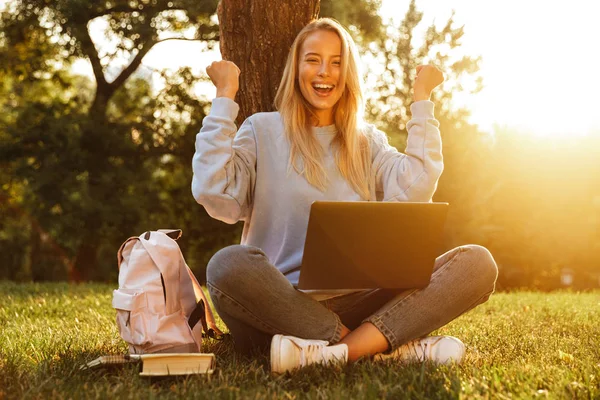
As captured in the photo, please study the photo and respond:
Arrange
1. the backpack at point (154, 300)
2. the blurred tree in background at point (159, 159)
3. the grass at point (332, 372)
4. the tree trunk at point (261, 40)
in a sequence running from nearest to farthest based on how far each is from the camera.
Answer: the grass at point (332, 372), the backpack at point (154, 300), the tree trunk at point (261, 40), the blurred tree in background at point (159, 159)

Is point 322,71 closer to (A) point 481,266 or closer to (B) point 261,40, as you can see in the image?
(B) point 261,40

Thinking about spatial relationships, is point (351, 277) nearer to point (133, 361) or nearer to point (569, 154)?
point (133, 361)

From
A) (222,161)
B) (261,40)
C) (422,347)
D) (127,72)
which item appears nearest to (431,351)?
(422,347)

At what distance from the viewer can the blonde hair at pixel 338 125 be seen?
A: 3146mm

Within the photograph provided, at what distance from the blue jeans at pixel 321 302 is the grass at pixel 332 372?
0.17 m

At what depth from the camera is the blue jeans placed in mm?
2703

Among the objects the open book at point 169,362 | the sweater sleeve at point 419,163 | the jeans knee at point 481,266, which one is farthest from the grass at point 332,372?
the sweater sleeve at point 419,163

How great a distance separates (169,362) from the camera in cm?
240

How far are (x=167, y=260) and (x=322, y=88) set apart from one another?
1120mm

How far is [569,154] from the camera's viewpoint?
1232 centimetres

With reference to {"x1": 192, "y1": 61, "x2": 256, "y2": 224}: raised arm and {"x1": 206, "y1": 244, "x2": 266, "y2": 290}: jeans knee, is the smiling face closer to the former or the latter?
{"x1": 192, "y1": 61, "x2": 256, "y2": 224}: raised arm

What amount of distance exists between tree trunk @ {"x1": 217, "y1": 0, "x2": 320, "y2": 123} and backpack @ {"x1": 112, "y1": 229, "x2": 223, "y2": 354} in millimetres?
1298

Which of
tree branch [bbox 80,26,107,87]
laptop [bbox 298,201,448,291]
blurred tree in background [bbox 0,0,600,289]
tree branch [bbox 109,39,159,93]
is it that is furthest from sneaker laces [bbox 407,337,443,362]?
tree branch [bbox 109,39,159,93]

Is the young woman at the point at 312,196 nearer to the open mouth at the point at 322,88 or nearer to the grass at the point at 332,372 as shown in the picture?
the open mouth at the point at 322,88
